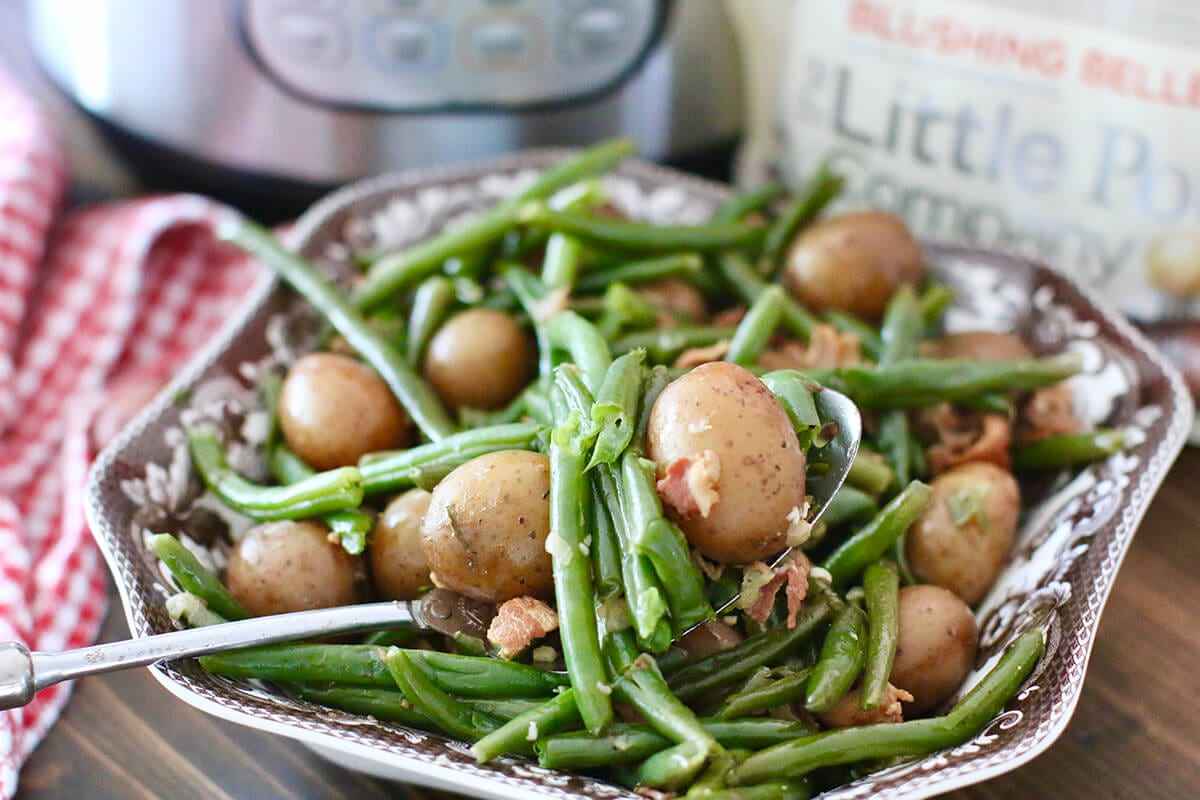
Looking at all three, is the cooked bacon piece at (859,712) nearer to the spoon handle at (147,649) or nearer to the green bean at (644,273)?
the spoon handle at (147,649)

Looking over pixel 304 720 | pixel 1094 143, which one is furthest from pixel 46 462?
pixel 1094 143

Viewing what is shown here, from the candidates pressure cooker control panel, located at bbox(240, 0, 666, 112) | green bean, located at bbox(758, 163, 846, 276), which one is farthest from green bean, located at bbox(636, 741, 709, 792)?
pressure cooker control panel, located at bbox(240, 0, 666, 112)

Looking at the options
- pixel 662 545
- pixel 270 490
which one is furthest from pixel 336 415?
pixel 662 545

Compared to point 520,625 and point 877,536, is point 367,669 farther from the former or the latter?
point 877,536

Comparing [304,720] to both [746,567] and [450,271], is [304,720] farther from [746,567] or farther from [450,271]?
[450,271]

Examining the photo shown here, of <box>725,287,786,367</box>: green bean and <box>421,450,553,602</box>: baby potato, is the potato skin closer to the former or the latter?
<box>421,450,553,602</box>: baby potato

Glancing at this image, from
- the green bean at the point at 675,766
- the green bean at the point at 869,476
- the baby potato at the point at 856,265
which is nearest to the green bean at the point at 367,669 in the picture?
the green bean at the point at 675,766
